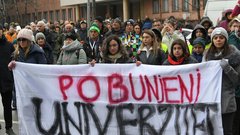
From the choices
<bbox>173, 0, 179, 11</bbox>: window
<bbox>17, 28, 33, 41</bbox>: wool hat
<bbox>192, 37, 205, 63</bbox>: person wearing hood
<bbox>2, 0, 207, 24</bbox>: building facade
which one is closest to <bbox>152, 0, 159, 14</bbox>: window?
<bbox>2, 0, 207, 24</bbox>: building facade

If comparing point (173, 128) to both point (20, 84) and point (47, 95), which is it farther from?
point (20, 84)

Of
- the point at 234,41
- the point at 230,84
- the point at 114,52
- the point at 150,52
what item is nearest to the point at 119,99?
the point at 114,52

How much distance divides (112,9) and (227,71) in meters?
45.6

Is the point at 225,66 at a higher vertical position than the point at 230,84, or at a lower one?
higher

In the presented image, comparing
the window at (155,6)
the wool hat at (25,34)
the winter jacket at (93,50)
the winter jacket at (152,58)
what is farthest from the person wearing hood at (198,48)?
the window at (155,6)

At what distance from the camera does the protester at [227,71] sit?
5.11 metres

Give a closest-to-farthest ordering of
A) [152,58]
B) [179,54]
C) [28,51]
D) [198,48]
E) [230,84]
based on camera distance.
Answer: [230,84]
[179,54]
[152,58]
[28,51]
[198,48]

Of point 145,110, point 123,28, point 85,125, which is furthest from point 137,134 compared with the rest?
point 123,28

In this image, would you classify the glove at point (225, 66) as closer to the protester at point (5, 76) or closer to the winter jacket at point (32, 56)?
the winter jacket at point (32, 56)

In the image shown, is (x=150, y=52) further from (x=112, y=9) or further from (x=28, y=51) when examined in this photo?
(x=112, y=9)

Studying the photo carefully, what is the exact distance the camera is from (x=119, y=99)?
5.59 metres

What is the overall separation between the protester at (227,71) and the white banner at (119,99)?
94 mm

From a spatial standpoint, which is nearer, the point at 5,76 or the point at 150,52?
the point at 150,52

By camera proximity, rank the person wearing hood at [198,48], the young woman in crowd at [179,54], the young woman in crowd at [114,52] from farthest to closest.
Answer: the person wearing hood at [198,48], the young woman in crowd at [114,52], the young woman in crowd at [179,54]
